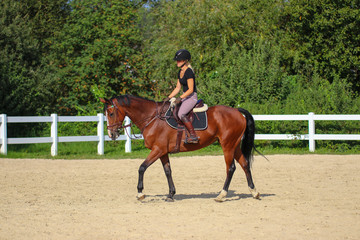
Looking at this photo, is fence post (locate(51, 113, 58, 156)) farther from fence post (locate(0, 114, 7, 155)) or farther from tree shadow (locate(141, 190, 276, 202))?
tree shadow (locate(141, 190, 276, 202))

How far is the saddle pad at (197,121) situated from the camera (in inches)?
369

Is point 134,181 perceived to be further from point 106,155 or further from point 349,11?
point 349,11

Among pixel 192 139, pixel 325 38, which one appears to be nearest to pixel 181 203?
pixel 192 139

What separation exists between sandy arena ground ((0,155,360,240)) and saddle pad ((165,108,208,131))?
138cm

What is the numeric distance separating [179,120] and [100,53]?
60.1 feet

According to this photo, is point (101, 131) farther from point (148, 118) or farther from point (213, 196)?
point (148, 118)

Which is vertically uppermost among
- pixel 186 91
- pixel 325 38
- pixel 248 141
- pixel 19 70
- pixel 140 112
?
pixel 325 38

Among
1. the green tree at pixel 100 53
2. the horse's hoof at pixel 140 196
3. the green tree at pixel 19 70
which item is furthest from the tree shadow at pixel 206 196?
the green tree at pixel 100 53

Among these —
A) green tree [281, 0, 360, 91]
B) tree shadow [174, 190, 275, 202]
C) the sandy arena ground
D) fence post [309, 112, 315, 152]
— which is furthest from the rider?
green tree [281, 0, 360, 91]

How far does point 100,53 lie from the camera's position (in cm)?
2684

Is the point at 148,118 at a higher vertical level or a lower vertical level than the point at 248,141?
higher

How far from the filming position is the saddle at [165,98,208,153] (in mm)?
9365

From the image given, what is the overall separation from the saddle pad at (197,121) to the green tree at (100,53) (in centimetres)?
1686

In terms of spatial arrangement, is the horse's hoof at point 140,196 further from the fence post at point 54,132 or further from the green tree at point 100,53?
the green tree at point 100,53
